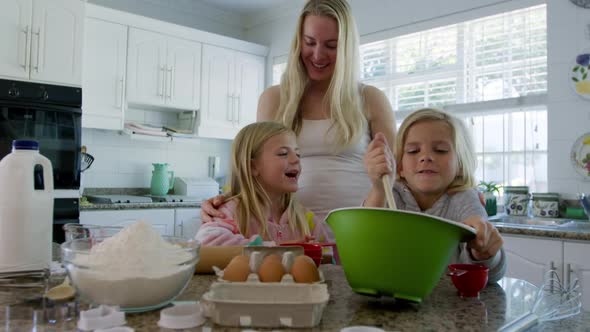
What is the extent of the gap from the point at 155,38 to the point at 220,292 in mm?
3576

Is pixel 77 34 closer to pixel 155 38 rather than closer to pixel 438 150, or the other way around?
pixel 155 38

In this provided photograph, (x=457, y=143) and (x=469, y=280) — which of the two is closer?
(x=469, y=280)

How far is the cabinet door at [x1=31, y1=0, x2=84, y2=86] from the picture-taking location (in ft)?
10.0

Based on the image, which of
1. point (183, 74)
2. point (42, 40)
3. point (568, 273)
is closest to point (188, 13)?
point (183, 74)

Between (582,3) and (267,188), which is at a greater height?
(582,3)

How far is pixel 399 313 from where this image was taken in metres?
0.69

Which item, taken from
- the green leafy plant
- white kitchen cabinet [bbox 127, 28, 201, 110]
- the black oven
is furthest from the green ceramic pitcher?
the green leafy plant

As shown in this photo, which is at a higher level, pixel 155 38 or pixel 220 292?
pixel 155 38

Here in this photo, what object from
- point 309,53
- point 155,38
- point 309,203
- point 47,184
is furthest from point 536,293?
point 155,38

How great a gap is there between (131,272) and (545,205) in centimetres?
274

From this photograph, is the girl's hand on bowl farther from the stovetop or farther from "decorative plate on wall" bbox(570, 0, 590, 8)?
the stovetop

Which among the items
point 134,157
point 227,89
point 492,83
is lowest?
point 134,157

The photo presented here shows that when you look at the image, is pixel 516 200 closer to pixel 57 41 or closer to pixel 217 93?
pixel 217 93

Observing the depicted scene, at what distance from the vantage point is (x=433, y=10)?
343cm
